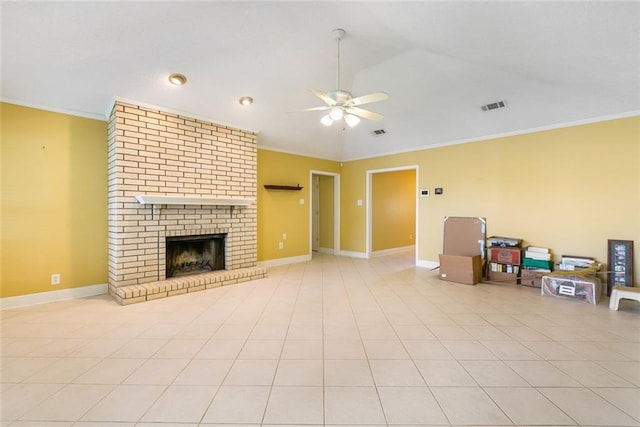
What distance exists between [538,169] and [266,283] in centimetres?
487

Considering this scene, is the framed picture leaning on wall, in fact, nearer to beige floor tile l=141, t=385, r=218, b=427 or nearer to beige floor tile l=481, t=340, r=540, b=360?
beige floor tile l=481, t=340, r=540, b=360

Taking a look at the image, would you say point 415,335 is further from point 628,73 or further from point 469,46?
point 628,73

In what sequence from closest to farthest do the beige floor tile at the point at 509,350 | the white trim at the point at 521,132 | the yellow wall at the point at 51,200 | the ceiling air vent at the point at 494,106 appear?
the beige floor tile at the point at 509,350 < the yellow wall at the point at 51,200 < the white trim at the point at 521,132 < the ceiling air vent at the point at 494,106

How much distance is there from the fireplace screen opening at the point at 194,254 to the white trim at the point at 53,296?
3.02 feet

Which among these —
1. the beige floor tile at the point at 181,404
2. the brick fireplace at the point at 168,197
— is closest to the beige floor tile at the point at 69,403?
the beige floor tile at the point at 181,404

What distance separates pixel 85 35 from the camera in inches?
112

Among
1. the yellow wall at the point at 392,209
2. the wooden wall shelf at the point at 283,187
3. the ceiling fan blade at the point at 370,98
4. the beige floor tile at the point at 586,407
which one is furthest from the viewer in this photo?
the yellow wall at the point at 392,209

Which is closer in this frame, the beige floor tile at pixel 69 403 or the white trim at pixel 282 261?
the beige floor tile at pixel 69 403

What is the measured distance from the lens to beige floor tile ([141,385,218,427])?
1.64 meters

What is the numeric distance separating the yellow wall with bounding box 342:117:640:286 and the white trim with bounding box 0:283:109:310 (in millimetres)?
5820

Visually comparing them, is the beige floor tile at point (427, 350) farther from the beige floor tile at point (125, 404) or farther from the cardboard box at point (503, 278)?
the cardboard box at point (503, 278)

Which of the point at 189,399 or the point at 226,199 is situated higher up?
the point at 226,199

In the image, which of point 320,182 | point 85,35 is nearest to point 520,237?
point 320,182

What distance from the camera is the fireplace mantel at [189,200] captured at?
150 inches
